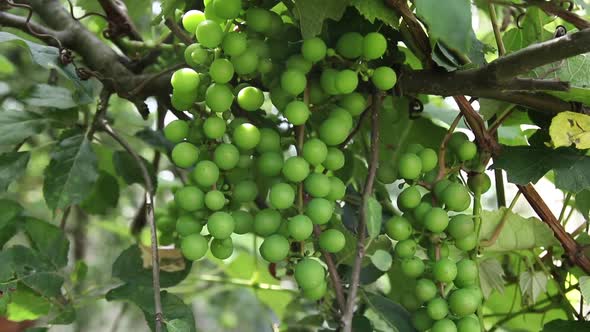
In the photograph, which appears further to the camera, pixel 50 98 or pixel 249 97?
pixel 50 98

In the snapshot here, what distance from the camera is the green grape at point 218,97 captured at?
552mm

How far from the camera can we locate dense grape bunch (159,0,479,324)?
555mm

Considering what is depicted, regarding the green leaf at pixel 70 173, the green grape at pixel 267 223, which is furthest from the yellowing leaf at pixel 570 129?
the green leaf at pixel 70 173

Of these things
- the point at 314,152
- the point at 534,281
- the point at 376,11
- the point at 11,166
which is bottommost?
the point at 11,166

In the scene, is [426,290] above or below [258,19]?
below

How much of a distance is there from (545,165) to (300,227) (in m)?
0.25

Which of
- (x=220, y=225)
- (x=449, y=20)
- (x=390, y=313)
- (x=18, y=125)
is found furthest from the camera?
(x=18, y=125)

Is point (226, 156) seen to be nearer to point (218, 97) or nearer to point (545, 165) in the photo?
point (218, 97)

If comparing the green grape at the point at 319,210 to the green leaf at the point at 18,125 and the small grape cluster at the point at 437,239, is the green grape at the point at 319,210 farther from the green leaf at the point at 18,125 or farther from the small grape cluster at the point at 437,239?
the green leaf at the point at 18,125

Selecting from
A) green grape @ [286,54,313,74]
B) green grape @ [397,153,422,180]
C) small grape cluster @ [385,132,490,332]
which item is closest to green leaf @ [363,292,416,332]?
small grape cluster @ [385,132,490,332]

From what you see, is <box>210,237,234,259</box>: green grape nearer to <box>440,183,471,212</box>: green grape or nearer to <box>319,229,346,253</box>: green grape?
<box>319,229,346,253</box>: green grape

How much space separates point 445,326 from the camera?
1.89ft

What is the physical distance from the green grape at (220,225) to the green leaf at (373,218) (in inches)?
4.6

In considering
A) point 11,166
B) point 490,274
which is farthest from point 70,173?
point 490,274
